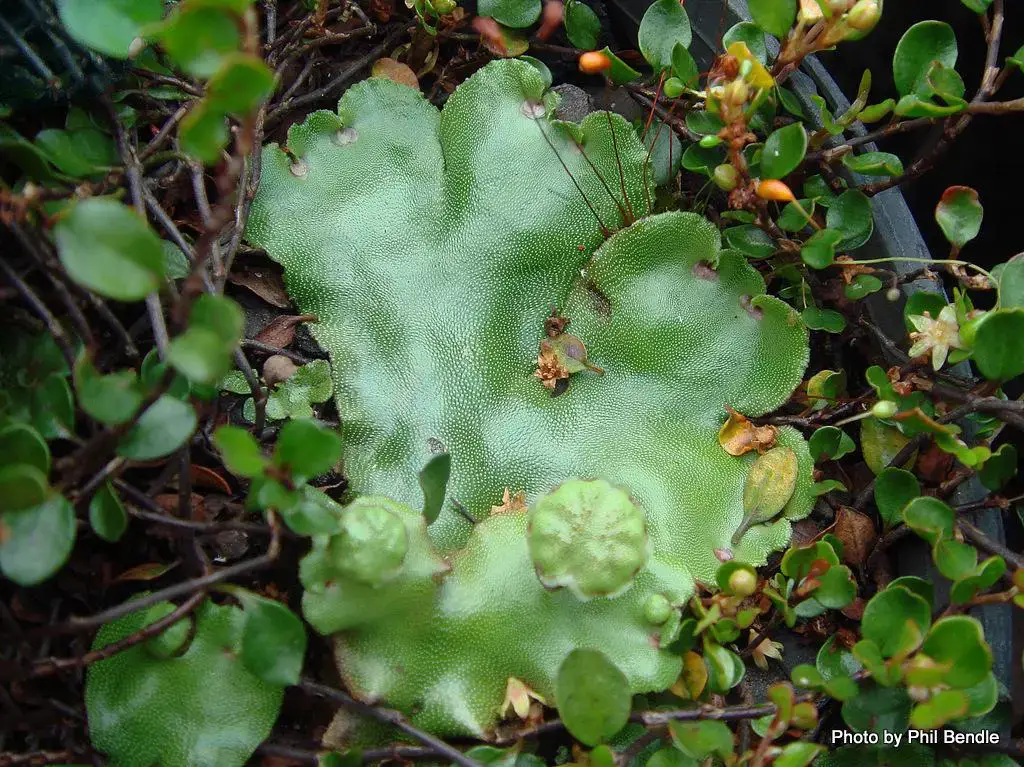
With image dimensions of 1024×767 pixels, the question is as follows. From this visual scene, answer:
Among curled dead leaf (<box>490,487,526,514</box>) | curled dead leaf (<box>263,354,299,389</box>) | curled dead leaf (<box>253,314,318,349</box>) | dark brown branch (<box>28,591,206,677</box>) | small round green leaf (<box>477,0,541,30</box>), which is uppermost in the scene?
small round green leaf (<box>477,0,541,30</box>)

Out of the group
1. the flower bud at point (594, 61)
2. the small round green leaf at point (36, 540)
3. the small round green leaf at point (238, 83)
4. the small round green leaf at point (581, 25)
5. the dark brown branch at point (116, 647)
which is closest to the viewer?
the small round green leaf at point (238, 83)

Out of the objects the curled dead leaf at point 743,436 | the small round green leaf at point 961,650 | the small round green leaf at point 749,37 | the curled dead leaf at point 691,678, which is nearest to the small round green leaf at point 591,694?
the curled dead leaf at point 691,678

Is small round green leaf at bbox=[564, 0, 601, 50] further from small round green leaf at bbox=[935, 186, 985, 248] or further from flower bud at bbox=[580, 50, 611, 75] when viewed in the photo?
small round green leaf at bbox=[935, 186, 985, 248]

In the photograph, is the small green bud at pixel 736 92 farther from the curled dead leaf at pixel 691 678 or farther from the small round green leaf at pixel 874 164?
the curled dead leaf at pixel 691 678

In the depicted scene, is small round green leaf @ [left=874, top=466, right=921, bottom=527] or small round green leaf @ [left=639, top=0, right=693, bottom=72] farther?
small round green leaf @ [left=639, top=0, right=693, bottom=72]

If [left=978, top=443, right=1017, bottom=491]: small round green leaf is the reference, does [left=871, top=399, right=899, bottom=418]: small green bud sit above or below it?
above

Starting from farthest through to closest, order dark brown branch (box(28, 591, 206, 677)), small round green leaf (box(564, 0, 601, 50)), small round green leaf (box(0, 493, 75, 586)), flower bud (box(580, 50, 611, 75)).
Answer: small round green leaf (box(564, 0, 601, 50)), flower bud (box(580, 50, 611, 75)), dark brown branch (box(28, 591, 206, 677)), small round green leaf (box(0, 493, 75, 586))

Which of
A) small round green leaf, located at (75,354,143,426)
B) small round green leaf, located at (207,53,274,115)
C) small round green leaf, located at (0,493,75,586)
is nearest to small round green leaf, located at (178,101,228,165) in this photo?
small round green leaf, located at (207,53,274,115)
